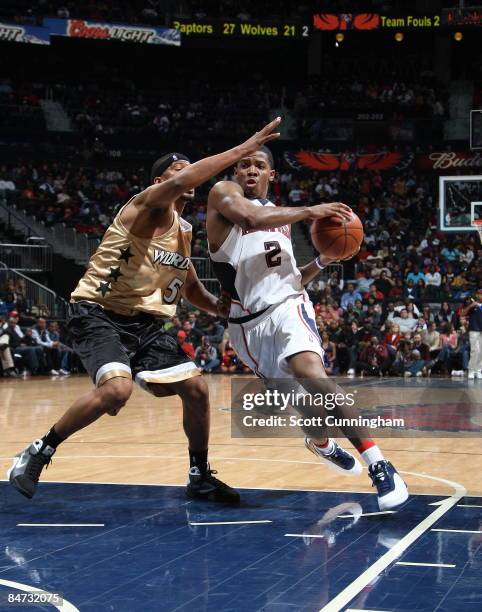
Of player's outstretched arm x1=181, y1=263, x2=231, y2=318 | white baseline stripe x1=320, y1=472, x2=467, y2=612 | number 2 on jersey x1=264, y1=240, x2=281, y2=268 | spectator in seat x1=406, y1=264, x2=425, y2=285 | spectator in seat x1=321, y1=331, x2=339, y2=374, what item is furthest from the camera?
spectator in seat x1=406, y1=264, x2=425, y2=285

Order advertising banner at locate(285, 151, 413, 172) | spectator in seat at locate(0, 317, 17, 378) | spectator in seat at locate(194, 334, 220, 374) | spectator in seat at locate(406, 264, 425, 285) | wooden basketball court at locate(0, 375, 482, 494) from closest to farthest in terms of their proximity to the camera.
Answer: wooden basketball court at locate(0, 375, 482, 494), spectator in seat at locate(0, 317, 17, 378), spectator in seat at locate(194, 334, 220, 374), spectator in seat at locate(406, 264, 425, 285), advertising banner at locate(285, 151, 413, 172)

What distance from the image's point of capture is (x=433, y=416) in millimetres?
10648

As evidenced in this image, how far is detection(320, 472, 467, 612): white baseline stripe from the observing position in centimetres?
345

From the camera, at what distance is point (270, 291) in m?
5.37

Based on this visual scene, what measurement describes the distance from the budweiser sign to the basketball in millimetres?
24711

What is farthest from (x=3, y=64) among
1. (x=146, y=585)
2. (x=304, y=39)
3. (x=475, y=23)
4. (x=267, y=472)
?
(x=146, y=585)

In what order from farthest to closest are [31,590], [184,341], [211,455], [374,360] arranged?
[184,341], [374,360], [211,455], [31,590]

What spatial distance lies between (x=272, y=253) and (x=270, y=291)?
9.4 inches

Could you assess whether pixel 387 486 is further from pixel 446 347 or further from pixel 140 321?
pixel 446 347

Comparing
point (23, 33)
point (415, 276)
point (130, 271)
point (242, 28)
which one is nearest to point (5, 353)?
point (415, 276)

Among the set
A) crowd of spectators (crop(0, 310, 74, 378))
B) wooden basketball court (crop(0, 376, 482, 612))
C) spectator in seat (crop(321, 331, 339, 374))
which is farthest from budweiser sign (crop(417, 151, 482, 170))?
wooden basketball court (crop(0, 376, 482, 612))

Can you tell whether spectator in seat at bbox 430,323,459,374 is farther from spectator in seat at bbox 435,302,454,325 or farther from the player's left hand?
the player's left hand

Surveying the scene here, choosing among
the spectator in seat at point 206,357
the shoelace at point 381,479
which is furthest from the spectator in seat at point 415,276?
the shoelace at point 381,479

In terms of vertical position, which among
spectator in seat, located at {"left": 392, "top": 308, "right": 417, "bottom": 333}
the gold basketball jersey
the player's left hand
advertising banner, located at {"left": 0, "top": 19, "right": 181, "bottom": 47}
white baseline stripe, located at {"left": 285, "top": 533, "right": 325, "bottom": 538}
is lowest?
white baseline stripe, located at {"left": 285, "top": 533, "right": 325, "bottom": 538}
